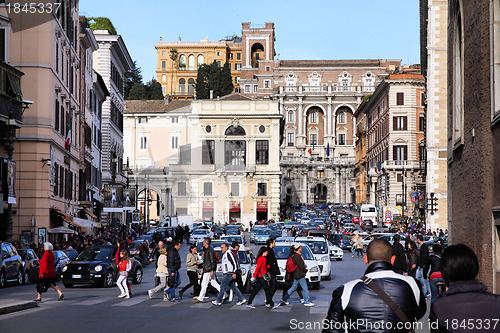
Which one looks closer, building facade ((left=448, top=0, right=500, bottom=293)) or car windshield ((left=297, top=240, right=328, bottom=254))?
building facade ((left=448, top=0, right=500, bottom=293))

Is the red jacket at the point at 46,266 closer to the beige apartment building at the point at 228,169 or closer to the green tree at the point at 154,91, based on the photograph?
the beige apartment building at the point at 228,169

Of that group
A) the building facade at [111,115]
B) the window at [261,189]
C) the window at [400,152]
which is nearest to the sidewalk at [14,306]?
the building facade at [111,115]

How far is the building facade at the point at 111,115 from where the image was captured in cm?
6906

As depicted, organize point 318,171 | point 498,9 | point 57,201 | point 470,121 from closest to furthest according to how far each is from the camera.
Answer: point 498,9 → point 470,121 → point 57,201 → point 318,171

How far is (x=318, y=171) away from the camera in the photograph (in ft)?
516

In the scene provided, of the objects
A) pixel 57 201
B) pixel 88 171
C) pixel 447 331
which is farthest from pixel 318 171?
pixel 447 331

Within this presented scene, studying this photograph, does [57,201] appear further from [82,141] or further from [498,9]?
[498,9]

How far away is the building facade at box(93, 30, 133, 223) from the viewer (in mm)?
69062

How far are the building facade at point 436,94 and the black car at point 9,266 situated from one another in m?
33.2

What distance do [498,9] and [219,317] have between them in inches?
384

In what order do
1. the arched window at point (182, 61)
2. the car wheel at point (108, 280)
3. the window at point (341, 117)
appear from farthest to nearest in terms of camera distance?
the arched window at point (182, 61)
the window at point (341, 117)
the car wheel at point (108, 280)

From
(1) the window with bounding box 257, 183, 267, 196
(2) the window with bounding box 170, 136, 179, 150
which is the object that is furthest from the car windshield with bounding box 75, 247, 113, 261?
(2) the window with bounding box 170, 136, 179, 150

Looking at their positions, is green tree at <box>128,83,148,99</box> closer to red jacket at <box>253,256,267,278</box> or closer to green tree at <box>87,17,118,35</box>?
green tree at <box>87,17,118,35</box>

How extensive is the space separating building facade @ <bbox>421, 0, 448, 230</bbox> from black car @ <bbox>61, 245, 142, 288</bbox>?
105 ft
